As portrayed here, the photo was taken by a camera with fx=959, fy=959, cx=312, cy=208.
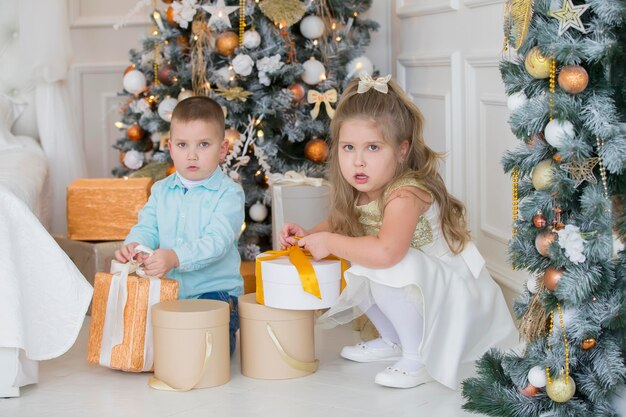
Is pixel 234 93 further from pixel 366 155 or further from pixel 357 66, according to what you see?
pixel 366 155

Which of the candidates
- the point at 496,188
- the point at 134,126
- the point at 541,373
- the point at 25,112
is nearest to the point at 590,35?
the point at 541,373

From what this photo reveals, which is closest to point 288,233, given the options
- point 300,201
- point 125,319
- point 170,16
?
point 125,319

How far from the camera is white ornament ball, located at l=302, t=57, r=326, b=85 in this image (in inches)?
138

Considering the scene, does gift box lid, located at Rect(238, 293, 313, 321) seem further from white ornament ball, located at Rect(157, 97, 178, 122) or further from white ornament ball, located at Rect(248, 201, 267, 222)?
white ornament ball, located at Rect(157, 97, 178, 122)

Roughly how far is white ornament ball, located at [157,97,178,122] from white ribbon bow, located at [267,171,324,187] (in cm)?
47

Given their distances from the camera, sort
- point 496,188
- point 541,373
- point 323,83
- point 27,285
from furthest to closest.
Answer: point 323,83, point 496,188, point 27,285, point 541,373

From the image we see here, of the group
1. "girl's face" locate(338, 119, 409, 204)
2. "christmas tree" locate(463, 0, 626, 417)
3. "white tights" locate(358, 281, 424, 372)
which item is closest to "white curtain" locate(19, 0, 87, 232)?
"girl's face" locate(338, 119, 409, 204)

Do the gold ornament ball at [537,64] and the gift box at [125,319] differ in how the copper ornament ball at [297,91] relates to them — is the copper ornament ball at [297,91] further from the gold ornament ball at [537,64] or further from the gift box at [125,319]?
the gold ornament ball at [537,64]

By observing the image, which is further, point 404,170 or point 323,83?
point 323,83

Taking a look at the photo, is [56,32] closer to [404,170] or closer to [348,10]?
[348,10]

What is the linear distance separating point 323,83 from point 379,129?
3.74ft

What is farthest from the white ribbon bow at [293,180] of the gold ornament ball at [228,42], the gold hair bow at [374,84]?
the gold hair bow at [374,84]

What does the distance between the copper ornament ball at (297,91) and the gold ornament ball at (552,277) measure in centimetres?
178

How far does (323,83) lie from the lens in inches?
139
